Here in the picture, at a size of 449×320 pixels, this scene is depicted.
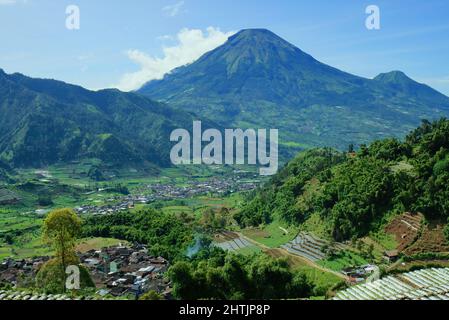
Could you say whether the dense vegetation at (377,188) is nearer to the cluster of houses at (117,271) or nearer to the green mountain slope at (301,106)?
the cluster of houses at (117,271)

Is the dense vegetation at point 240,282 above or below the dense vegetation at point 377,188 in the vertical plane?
below

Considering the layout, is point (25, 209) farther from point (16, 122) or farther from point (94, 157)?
point (16, 122)

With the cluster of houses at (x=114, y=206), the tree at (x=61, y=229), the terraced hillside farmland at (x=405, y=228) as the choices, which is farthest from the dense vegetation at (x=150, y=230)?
the terraced hillside farmland at (x=405, y=228)

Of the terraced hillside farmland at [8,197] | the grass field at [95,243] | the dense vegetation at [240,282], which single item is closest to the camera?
the dense vegetation at [240,282]

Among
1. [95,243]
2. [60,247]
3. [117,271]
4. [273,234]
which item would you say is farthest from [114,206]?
[60,247]

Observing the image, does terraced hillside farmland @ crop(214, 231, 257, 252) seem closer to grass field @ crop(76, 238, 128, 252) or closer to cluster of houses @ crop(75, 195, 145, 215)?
grass field @ crop(76, 238, 128, 252)

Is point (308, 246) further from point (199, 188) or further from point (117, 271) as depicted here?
point (199, 188)

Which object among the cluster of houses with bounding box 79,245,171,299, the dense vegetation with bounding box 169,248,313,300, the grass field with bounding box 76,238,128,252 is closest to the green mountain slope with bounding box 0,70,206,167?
the grass field with bounding box 76,238,128,252
